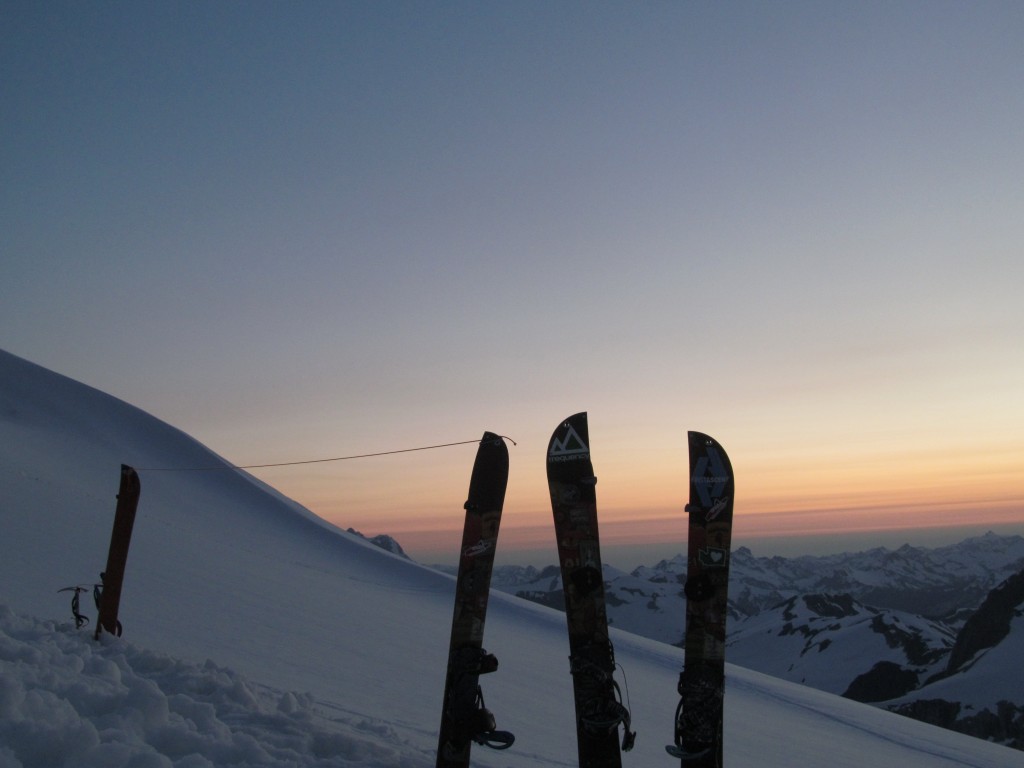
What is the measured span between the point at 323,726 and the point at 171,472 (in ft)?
99.6

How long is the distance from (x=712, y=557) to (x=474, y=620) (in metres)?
2.32

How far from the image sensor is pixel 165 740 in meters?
5.38

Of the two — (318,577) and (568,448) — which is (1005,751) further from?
(568,448)

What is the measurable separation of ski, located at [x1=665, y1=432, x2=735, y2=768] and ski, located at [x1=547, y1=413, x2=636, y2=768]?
590mm

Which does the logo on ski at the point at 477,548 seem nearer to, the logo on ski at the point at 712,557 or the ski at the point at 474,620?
the ski at the point at 474,620

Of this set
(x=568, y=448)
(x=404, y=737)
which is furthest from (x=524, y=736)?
(x=568, y=448)

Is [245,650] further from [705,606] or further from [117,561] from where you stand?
[705,606]

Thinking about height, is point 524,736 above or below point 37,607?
below

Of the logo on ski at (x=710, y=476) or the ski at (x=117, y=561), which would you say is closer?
the logo on ski at (x=710, y=476)

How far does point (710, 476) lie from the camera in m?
7.48

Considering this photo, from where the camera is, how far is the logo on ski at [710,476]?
743 cm

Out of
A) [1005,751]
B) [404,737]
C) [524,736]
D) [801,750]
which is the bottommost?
[1005,751]

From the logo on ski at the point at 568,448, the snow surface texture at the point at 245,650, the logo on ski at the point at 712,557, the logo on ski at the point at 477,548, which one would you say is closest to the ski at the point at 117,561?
the snow surface texture at the point at 245,650

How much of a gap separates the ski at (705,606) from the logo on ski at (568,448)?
111 cm
